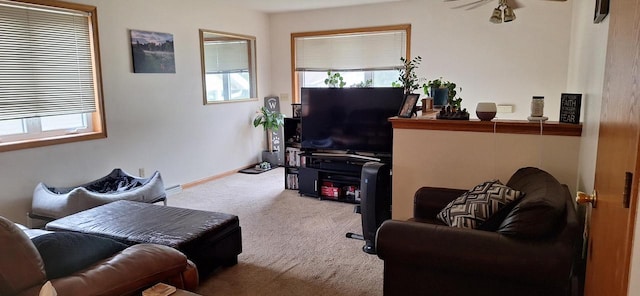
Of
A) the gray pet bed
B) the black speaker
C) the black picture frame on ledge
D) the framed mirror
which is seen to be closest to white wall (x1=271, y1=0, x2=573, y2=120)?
the framed mirror

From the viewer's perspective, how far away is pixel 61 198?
359cm

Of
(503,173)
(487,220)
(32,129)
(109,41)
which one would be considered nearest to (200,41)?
(109,41)

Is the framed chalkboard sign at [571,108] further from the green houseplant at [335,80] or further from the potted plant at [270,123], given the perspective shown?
the potted plant at [270,123]

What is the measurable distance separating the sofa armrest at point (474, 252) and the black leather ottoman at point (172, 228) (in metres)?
1.27

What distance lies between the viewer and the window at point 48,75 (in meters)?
3.58

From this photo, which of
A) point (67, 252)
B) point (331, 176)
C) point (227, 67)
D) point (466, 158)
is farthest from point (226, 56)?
point (67, 252)

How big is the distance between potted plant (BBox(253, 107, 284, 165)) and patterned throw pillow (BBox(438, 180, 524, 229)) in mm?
4325

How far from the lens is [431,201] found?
9.15 ft

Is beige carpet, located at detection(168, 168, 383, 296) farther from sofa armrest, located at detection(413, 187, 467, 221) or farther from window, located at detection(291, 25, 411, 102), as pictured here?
window, located at detection(291, 25, 411, 102)

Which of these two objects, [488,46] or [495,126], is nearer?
[495,126]

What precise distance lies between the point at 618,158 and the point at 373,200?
7.44 feet

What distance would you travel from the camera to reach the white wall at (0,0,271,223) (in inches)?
152

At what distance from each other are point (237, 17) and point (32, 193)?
352 cm

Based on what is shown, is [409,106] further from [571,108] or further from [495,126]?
[571,108]
